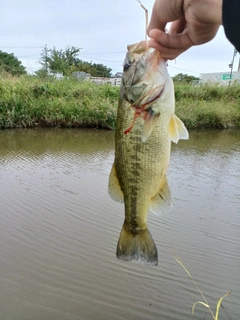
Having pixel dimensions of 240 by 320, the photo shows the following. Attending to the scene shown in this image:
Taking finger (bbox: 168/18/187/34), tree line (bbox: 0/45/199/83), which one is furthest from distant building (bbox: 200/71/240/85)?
finger (bbox: 168/18/187/34)

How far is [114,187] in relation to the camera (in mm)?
1783

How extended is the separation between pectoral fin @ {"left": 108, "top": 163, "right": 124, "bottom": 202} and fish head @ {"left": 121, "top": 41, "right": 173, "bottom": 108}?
0.40m

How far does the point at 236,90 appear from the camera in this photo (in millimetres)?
21828

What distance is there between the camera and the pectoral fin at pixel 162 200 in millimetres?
1734

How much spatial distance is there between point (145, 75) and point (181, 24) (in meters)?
0.32

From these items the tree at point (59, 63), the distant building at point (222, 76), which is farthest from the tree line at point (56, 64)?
the distant building at point (222, 76)

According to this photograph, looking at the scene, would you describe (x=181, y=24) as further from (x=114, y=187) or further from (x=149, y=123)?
(x=114, y=187)

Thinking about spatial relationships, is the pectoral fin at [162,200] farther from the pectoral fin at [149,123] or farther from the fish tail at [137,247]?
the pectoral fin at [149,123]

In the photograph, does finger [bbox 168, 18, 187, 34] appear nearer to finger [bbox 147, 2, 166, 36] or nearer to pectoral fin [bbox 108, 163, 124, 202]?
finger [bbox 147, 2, 166, 36]

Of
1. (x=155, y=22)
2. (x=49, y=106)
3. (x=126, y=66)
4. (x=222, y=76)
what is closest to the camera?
(x=155, y=22)

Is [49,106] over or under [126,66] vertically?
under

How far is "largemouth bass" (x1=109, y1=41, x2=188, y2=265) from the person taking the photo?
1.55 metres

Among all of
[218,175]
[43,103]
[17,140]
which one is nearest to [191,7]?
[218,175]

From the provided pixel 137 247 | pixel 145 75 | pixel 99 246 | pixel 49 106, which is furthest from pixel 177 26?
pixel 49 106
